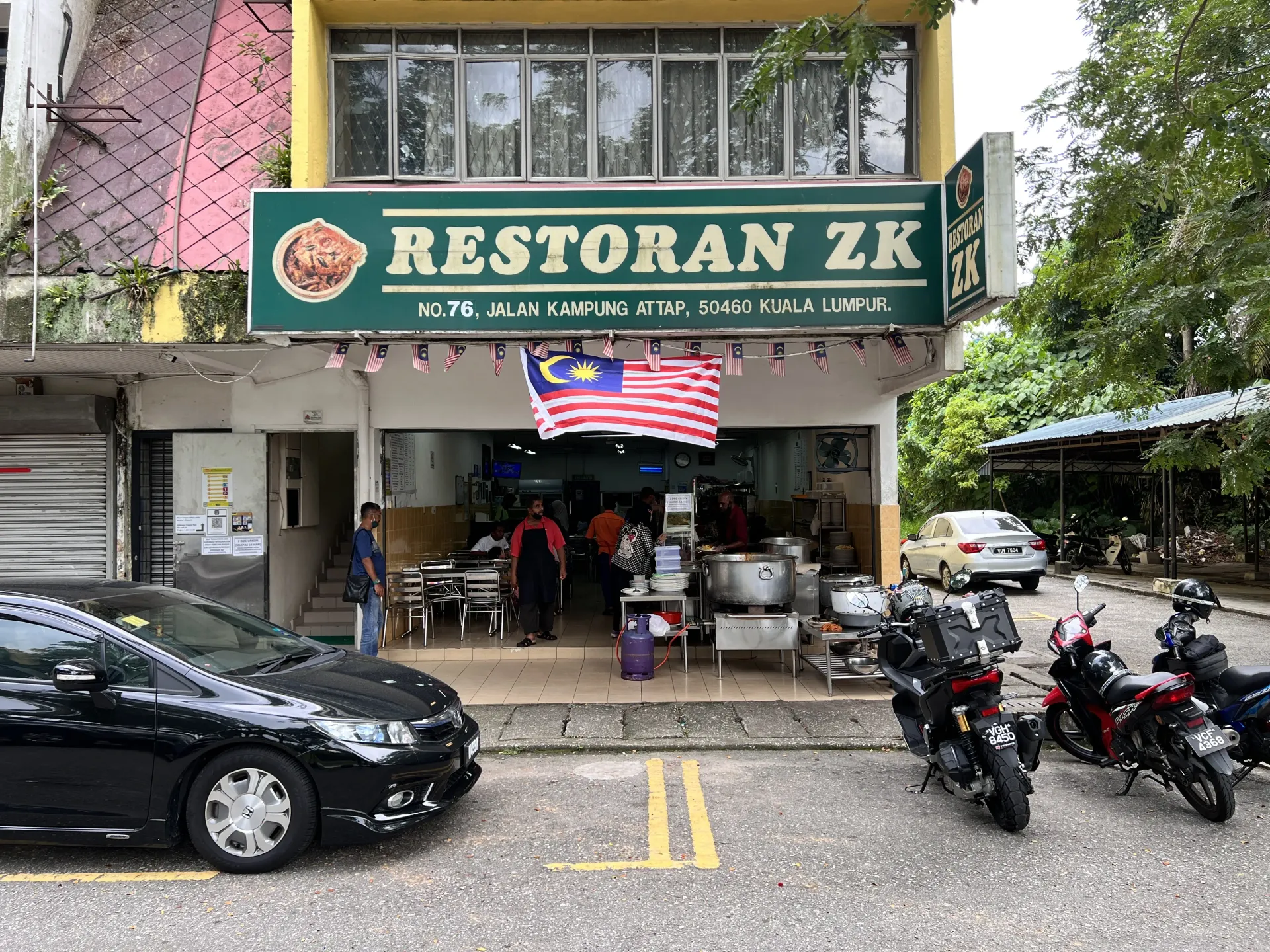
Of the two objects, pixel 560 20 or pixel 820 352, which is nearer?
pixel 820 352

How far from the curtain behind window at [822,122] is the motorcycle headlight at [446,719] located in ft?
21.5

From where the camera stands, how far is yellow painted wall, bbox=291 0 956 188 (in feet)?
27.5

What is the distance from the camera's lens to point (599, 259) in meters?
7.48

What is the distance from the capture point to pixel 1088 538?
20.3 meters

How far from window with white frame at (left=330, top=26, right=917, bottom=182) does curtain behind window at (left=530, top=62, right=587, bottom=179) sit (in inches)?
0.6

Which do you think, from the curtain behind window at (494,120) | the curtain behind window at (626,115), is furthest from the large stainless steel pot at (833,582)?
the curtain behind window at (494,120)

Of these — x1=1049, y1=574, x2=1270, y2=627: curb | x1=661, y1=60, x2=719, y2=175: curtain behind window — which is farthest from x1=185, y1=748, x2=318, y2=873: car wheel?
x1=1049, y1=574, x2=1270, y2=627: curb

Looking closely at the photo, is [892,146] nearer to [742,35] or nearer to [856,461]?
[742,35]

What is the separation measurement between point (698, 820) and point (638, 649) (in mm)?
3488

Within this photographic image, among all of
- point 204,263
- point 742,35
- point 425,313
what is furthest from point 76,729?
point 742,35

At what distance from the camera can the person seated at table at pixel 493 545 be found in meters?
12.3

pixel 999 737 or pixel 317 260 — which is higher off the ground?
pixel 317 260

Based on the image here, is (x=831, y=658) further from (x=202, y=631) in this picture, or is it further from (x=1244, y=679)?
(x=202, y=631)

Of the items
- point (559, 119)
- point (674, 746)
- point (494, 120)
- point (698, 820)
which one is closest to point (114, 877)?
point (698, 820)
